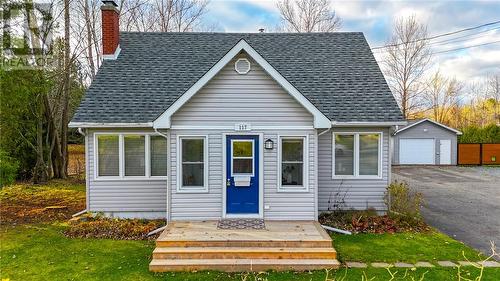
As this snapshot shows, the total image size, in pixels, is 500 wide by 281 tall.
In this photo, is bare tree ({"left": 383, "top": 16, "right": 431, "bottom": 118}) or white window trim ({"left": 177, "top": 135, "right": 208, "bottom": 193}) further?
bare tree ({"left": 383, "top": 16, "right": 431, "bottom": 118})

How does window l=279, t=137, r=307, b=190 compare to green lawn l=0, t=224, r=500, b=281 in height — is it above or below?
above

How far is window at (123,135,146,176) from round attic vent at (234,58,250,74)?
12.2 feet

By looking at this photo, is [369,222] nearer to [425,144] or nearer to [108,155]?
[108,155]

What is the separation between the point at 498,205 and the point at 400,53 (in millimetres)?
23716

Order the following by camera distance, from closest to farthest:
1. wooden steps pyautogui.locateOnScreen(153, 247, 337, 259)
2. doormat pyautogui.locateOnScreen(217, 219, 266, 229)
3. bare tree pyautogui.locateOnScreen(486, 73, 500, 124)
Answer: wooden steps pyautogui.locateOnScreen(153, 247, 337, 259)
doormat pyautogui.locateOnScreen(217, 219, 266, 229)
bare tree pyautogui.locateOnScreen(486, 73, 500, 124)

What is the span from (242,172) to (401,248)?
4158mm

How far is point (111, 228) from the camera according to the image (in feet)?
29.5

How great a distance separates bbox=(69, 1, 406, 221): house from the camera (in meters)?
8.49

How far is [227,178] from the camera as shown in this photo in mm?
8570

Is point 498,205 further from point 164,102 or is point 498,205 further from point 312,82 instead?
point 164,102

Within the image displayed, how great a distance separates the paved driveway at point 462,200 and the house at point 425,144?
6.41ft

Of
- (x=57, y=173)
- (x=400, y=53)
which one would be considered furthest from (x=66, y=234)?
(x=400, y=53)

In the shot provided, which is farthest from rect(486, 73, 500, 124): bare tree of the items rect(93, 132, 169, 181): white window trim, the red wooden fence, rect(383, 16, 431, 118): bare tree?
rect(93, 132, 169, 181): white window trim

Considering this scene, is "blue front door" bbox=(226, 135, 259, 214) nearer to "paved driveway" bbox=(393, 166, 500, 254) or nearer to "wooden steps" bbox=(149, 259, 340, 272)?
"wooden steps" bbox=(149, 259, 340, 272)
